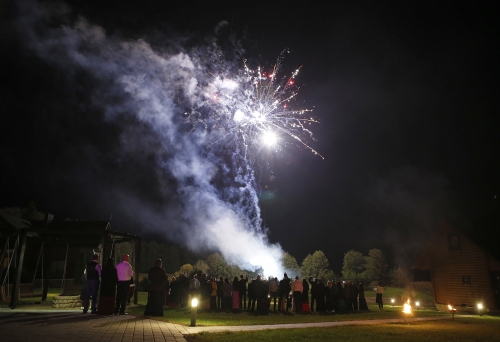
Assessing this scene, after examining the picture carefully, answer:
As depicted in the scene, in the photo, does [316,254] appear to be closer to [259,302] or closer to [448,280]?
[448,280]

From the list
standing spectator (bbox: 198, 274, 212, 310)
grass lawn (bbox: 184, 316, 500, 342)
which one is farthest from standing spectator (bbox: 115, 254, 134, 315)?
standing spectator (bbox: 198, 274, 212, 310)

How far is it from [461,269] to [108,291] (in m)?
27.1

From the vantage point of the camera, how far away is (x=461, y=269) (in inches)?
1064

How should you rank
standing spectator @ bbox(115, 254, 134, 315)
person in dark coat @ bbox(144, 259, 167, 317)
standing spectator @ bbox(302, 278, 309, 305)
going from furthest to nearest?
standing spectator @ bbox(302, 278, 309, 305) → standing spectator @ bbox(115, 254, 134, 315) → person in dark coat @ bbox(144, 259, 167, 317)

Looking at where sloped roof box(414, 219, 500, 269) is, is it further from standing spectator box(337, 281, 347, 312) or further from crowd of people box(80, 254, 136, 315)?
crowd of people box(80, 254, 136, 315)

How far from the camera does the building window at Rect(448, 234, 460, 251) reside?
2789cm

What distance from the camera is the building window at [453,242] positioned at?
27.9 metres

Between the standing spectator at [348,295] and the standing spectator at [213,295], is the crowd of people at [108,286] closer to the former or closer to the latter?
the standing spectator at [213,295]

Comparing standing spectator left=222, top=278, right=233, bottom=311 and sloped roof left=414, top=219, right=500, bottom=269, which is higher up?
sloped roof left=414, top=219, right=500, bottom=269

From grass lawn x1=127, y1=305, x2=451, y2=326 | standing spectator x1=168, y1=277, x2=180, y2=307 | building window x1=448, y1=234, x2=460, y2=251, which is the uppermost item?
building window x1=448, y1=234, x2=460, y2=251

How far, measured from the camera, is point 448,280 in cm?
2816

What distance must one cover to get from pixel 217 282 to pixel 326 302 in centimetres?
637

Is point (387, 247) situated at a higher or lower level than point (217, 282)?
higher

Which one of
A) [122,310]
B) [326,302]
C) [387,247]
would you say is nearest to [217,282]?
[326,302]
